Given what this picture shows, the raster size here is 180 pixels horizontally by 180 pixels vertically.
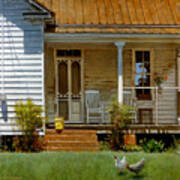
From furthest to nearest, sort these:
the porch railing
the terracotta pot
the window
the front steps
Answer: the window, the porch railing, the terracotta pot, the front steps

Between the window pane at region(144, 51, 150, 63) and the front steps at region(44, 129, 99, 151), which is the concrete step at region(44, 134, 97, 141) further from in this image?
the window pane at region(144, 51, 150, 63)

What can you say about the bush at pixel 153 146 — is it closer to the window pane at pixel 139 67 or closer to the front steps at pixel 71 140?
the front steps at pixel 71 140

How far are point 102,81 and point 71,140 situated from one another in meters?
3.24

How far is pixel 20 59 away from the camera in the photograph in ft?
33.9

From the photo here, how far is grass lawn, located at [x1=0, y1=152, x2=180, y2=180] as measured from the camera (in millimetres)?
7571

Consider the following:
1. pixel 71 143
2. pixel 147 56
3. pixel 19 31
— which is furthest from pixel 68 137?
pixel 147 56

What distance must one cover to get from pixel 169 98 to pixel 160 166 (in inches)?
→ 184

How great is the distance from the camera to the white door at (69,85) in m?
12.3

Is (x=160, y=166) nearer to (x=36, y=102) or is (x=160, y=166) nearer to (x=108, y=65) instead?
(x=36, y=102)

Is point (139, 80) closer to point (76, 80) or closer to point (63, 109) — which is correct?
point (76, 80)

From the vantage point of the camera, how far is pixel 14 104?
10297 millimetres

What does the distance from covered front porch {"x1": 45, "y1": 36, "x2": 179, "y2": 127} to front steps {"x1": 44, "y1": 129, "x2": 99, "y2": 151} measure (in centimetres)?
194

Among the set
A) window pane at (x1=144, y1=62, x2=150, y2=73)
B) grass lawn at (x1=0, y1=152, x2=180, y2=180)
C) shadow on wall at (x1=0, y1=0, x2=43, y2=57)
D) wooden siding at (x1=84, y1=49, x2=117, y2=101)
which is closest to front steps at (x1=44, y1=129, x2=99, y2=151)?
grass lawn at (x1=0, y1=152, x2=180, y2=180)

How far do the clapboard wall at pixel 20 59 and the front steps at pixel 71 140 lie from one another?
1.13 meters
